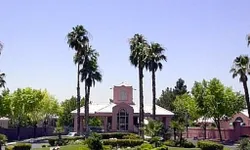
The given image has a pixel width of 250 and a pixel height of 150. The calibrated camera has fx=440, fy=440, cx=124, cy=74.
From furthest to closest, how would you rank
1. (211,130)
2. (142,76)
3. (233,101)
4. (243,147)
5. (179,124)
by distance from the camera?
(211,130) < (233,101) < (142,76) < (179,124) < (243,147)

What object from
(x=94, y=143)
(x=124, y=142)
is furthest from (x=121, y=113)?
(x=94, y=143)

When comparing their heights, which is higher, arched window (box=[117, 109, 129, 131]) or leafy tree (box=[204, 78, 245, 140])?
leafy tree (box=[204, 78, 245, 140])

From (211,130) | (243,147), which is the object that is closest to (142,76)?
(211,130)

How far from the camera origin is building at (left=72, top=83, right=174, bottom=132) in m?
71.7

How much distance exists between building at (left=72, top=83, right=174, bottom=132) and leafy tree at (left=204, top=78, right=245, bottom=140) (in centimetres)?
974

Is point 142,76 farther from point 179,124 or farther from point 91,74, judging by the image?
point 179,124

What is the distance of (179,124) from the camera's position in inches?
1875

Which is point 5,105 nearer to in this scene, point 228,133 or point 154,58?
point 154,58

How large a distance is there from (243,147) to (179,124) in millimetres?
18625

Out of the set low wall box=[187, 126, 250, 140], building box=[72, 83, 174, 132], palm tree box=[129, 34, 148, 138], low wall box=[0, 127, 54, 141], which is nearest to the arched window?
building box=[72, 83, 174, 132]

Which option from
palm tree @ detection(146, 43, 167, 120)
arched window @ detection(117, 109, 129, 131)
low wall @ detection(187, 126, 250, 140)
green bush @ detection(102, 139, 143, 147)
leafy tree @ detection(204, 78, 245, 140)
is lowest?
green bush @ detection(102, 139, 143, 147)

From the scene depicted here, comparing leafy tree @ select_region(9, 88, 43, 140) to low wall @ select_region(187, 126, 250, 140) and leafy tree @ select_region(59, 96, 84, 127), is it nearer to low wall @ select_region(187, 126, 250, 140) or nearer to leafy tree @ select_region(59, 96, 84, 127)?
leafy tree @ select_region(59, 96, 84, 127)

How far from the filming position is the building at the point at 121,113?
71.7 m

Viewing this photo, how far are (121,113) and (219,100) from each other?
54.1 ft
